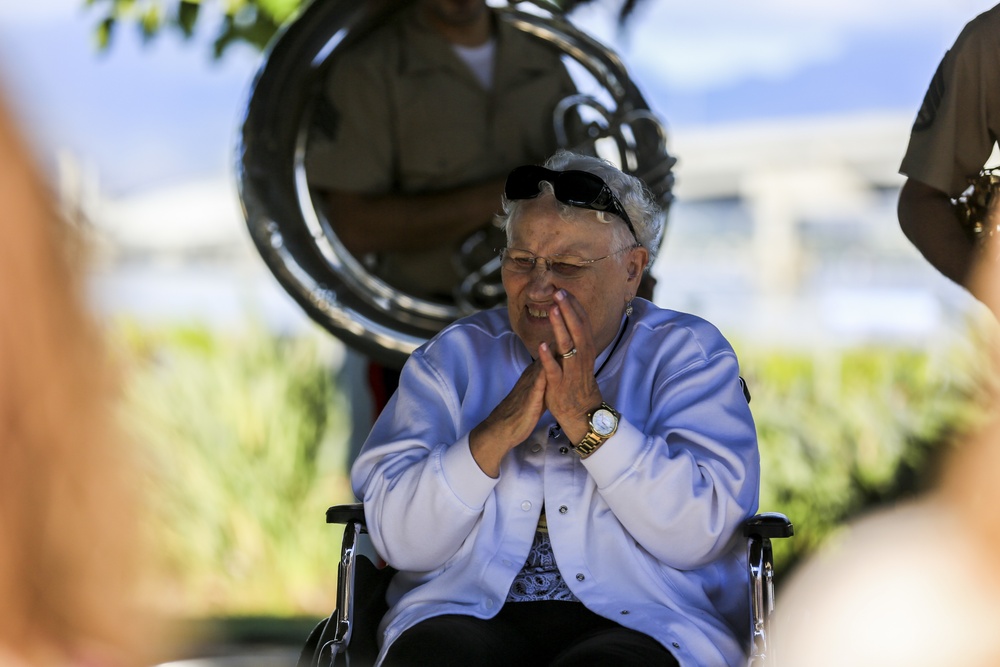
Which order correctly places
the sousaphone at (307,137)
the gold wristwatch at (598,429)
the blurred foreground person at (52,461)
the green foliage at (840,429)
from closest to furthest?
the blurred foreground person at (52,461), the gold wristwatch at (598,429), the sousaphone at (307,137), the green foliage at (840,429)

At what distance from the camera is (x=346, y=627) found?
203 cm

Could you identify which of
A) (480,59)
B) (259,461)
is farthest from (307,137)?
(259,461)

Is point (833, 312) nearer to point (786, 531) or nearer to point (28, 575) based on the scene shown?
point (786, 531)

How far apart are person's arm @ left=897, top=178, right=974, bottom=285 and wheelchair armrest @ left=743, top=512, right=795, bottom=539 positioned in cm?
85

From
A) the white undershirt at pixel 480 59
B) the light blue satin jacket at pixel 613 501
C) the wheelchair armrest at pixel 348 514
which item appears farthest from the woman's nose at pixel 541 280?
the white undershirt at pixel 480 59

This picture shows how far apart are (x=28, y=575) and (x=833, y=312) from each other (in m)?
4.52

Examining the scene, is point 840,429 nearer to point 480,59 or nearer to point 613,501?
point 480,59

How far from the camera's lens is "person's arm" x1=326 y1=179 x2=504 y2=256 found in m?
3.24

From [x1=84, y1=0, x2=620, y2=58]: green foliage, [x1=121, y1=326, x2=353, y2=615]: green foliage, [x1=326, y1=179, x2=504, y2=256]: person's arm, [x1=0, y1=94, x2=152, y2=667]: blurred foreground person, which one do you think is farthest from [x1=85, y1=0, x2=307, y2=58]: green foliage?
[x1=0, y1=94, x2=152, y2=667]: blurred foreground person

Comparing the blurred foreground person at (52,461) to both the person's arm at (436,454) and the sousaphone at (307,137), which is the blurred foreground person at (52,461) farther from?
the sousaphone at (307,137)

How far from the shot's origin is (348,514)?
215cm

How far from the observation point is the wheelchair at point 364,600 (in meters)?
1.91

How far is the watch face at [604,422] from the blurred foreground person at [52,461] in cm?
139

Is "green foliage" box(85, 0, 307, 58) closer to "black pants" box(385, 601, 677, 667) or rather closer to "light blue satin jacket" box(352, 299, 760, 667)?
"light blue satin jacket" box(352, 299, 760, 667)
